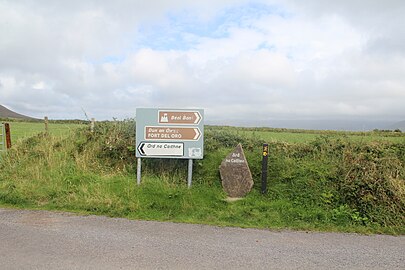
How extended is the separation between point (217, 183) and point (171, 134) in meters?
1.77

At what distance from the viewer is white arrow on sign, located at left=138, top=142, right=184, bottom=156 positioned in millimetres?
7375

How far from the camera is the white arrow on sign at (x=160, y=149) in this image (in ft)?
24.2

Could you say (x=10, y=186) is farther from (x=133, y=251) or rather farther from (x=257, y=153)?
(x=257, y=153)

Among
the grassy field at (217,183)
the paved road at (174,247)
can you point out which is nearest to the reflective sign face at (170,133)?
the grassy field at (217,183)

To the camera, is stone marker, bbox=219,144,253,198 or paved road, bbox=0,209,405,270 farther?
stone marker, bbox=219,144,253,198

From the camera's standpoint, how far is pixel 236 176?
7.07m

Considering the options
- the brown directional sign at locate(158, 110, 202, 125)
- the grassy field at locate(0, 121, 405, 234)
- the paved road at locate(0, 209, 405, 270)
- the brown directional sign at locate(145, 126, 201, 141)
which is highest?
the brown directional sign at locate(158, 110, 202, 125)

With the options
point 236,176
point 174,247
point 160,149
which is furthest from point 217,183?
point 174,247

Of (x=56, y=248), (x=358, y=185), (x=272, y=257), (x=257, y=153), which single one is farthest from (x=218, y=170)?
(x=56, y=248)

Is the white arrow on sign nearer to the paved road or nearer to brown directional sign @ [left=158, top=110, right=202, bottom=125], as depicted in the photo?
brown directional sign @ [left=158, top=110, right=202, bottom=125]

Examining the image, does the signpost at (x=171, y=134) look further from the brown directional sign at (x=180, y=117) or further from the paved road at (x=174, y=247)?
the paved road at (x=174, y=247)

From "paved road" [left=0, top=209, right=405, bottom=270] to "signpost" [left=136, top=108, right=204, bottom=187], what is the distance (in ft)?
7.88

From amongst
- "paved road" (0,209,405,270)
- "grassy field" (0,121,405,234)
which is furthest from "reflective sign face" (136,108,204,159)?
"paved road" (0,209,405,270)

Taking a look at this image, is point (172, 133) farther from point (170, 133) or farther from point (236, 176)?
point (236, 176)
